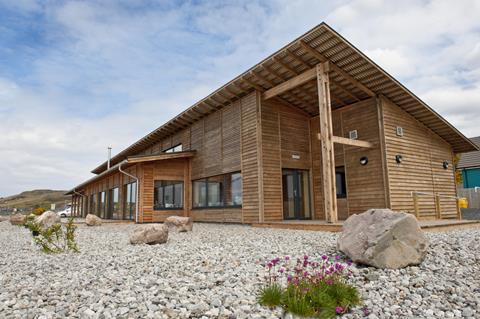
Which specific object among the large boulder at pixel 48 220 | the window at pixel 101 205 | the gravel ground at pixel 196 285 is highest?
the window at pixel 101 205

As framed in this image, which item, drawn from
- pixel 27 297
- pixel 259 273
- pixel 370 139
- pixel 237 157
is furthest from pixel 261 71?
pixel 27 297

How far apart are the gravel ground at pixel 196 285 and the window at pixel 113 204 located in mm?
12550

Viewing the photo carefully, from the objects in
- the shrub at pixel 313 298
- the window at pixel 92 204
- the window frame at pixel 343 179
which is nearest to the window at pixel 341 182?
the window frame at pixel 343 179

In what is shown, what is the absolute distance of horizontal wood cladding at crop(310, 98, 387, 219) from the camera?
10086mm

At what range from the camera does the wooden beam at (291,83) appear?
958cm

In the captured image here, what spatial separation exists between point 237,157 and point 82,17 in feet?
20.9

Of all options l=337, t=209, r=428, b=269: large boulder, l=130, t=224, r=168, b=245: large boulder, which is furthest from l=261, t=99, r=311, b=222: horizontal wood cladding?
l=337, t=209, r=428, b=269: large boulder

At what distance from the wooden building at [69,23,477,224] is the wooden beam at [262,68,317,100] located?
3cm

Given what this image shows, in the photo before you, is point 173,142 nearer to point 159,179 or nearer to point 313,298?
point 159,179

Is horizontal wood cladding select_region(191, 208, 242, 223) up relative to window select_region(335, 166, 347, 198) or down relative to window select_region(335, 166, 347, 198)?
down

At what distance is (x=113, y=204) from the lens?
18375 mm

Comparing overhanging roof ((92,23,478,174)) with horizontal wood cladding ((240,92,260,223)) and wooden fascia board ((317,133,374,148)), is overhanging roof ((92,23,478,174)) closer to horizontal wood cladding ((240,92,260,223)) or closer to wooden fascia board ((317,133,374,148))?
horizontal wood cladding ((240,92,260,223))

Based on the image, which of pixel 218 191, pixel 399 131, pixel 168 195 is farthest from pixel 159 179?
pixel 399 131

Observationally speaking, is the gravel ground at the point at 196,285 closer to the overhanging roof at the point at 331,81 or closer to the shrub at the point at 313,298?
Result: the shrub at the point at 313,298
